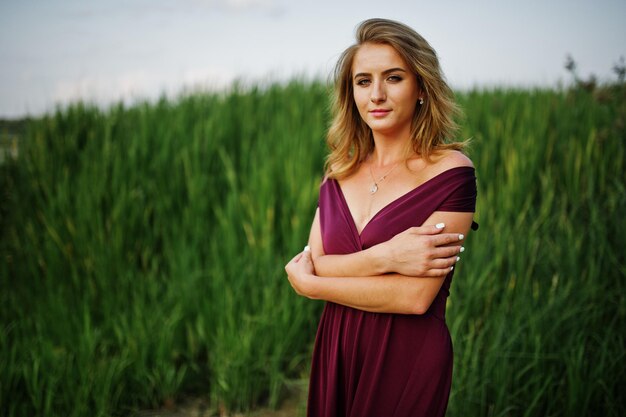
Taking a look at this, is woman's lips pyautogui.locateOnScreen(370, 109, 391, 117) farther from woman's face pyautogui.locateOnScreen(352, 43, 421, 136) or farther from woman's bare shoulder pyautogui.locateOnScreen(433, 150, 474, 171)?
woman's bare shoulder pyautogui.locateOnScreen(433, 150, 474, 171)

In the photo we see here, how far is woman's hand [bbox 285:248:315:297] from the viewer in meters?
1.76

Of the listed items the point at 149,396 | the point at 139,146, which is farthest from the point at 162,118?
→ the point at 149,396

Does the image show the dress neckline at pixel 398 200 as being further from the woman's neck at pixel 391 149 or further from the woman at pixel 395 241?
the woman's neck at pixel 391 149

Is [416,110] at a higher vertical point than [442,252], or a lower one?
higher

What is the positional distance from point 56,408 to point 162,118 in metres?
3.56

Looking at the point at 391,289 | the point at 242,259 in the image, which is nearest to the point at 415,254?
the point at 391,289

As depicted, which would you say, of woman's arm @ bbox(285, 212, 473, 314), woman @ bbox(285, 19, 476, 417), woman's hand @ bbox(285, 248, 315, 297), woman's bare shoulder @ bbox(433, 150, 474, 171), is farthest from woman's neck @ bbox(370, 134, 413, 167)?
woman's hand @ bbox(285, 248, 315, 297)

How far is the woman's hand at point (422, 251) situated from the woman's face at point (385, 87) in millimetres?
341

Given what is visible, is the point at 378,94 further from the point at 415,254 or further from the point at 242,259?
the point at 242,259

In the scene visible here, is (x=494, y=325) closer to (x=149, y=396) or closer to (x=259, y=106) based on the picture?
(x=149, y=396)

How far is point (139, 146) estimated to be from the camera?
518 cm

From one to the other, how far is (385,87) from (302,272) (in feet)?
2.09

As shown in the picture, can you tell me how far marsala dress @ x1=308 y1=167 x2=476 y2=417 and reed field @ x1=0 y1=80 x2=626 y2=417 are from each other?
1.24m

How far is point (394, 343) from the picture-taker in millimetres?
1664
